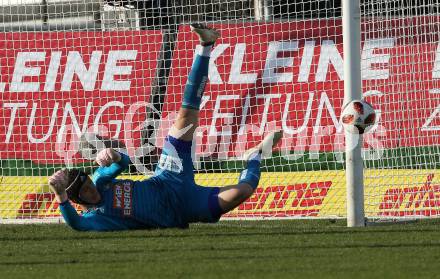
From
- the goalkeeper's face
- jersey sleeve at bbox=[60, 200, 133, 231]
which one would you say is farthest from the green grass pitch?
the goalkeeper's face

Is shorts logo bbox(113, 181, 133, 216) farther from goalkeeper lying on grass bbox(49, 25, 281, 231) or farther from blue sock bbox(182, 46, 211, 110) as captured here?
blue sock bbox(182, 46, 211, 110)

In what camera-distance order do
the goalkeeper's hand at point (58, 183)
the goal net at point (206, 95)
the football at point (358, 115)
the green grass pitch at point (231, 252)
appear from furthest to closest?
the goal net at point (206, 95)
the football at point (358, 115)
the goalkeeper's hand at point (58, 183)
the green grass pitch at point (231, 252)

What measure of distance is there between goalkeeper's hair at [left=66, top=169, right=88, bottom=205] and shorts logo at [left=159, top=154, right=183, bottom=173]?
32.9 inches

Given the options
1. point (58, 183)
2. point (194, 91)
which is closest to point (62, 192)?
point (58, 183)

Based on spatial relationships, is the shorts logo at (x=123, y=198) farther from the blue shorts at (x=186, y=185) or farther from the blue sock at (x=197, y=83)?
the blue sock at (x=197, y=83)

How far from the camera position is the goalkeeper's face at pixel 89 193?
32.9ft

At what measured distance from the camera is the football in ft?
33.8

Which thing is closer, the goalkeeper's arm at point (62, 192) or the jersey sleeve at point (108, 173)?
the goalkeeper's arm at point (62, 192)

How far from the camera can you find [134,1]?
1360 centimetres

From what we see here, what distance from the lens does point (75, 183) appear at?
9.99 meters

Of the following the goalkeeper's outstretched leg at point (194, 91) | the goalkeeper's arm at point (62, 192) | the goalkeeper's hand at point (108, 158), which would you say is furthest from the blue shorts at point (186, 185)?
the goalkeeper's arm at point (62, 192)

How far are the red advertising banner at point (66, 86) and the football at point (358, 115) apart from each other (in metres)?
3.91

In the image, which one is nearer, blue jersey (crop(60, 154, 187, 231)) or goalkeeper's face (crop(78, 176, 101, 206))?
goalkeeper's face (crop(78, 176, 101, 206))

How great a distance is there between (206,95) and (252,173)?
3.57 m
